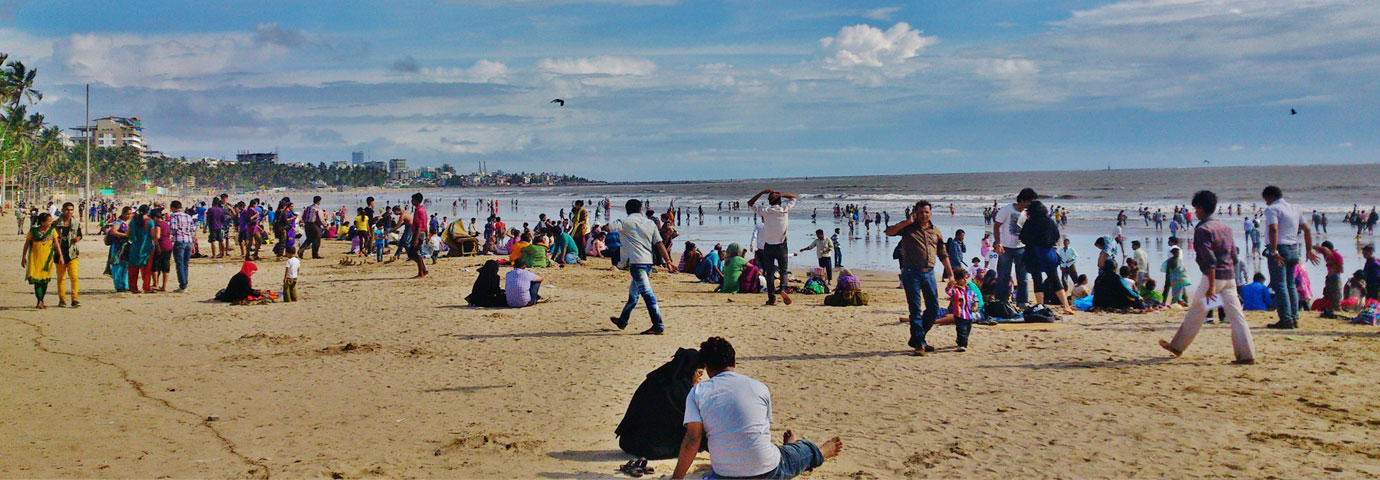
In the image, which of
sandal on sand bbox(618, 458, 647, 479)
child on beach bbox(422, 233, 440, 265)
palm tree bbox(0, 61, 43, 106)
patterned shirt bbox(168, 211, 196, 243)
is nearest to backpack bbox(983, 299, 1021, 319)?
sandal on sand bbox(618, 458, 647, 479)

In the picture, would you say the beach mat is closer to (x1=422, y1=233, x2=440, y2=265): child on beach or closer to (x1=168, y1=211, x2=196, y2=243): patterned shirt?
(x1=168, y1=211, x2=196, y2=243): patterned shirt

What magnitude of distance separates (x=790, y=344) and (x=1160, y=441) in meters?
4.18

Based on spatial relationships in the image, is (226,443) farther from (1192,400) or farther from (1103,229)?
(1103,229)

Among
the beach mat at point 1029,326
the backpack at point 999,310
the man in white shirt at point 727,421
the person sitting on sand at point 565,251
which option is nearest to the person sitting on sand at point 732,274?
the backpack at point 999,310

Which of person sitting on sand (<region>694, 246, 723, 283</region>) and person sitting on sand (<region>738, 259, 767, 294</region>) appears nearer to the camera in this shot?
person sitting on sand (<region>738, 259, 767, 294</region>)

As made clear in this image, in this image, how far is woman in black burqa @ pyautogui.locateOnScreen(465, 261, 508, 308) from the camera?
12508mm

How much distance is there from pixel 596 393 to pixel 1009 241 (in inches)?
239

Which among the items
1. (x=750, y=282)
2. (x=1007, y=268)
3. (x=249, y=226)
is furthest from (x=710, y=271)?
(x=249, y=226)

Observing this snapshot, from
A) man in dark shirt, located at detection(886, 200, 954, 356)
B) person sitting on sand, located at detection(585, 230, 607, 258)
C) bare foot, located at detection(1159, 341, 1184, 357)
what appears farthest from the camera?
person sitting on sand, located at detection(585, 230, 607, 258)

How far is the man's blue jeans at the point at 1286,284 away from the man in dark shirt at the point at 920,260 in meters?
4.05

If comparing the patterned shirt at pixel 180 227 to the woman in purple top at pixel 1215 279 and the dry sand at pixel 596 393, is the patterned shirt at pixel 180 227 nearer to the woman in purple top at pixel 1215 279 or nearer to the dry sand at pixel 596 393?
the dry sand at pixel 596 393

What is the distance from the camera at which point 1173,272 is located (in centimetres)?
1241

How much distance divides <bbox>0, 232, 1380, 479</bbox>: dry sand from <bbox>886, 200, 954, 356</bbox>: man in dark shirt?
1.31 feet

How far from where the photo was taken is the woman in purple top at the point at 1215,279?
24.8ft
